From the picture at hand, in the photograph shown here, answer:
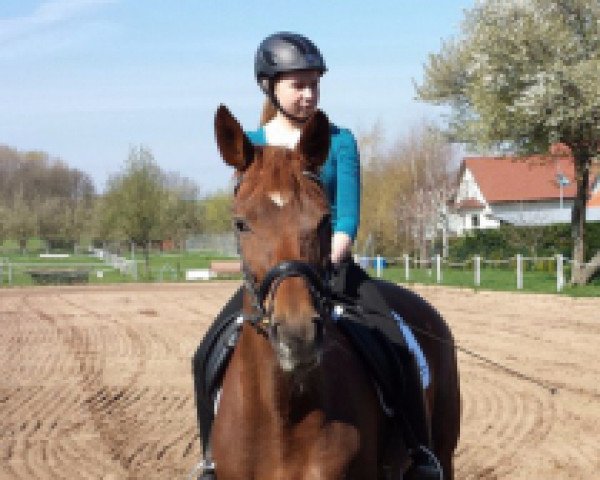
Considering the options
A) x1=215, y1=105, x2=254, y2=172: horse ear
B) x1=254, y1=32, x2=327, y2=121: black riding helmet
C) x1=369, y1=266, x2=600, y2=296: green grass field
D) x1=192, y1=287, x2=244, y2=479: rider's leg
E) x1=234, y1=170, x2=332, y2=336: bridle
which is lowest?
x1=369, y1=266, x2=600, y2=296: green grass field

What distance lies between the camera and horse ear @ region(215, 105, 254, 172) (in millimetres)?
3447

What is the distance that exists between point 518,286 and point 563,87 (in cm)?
665

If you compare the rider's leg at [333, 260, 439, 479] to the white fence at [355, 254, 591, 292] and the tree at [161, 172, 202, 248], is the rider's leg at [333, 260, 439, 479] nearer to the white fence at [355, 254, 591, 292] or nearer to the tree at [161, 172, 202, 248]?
the white fence at [355, 254, 591, 292]

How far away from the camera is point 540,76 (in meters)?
28.3

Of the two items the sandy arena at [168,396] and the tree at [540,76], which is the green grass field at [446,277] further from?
the sandy arena at [168,396]

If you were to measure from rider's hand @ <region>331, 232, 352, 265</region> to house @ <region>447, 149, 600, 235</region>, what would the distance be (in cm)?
6015

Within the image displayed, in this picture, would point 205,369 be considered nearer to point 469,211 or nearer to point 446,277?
point 446,277

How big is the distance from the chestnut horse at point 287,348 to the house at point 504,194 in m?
60.6

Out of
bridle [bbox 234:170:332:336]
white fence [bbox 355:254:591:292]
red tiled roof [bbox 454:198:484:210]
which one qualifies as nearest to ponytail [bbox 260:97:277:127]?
bridle [bbox 234:170:332:336]

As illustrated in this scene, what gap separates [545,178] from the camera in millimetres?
70750

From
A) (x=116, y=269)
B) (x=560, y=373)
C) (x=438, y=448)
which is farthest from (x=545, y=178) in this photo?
(x=438, y=448)

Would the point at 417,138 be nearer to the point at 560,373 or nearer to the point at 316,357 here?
the point at 560,373

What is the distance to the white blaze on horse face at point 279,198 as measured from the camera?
3304 millimetres

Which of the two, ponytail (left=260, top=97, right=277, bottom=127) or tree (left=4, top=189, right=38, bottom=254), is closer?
ponytail (left=260, top=97, right=277, bottom=127)
